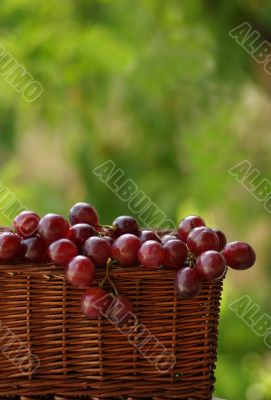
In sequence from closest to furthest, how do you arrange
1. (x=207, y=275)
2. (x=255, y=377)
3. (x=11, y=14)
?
(x=207, y=275) < (x=11, y=14) < (x=255, y=377)

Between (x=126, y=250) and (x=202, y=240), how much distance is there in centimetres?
11

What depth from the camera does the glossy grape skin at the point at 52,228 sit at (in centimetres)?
111

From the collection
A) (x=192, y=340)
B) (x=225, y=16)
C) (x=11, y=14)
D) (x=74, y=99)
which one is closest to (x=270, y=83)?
(x=225, y=16)

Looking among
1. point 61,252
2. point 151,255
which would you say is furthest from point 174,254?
point 61,252

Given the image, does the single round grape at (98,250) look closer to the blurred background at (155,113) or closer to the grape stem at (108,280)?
the grape stem at (108,280)

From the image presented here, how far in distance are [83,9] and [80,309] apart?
1.87 metres

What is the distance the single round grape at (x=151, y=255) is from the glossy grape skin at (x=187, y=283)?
1.3 inches

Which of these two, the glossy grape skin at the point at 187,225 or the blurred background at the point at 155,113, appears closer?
the glossy grape skin at the point at 187,225

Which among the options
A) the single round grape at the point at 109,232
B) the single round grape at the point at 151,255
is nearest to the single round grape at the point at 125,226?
the single round grape at the point at 109,232

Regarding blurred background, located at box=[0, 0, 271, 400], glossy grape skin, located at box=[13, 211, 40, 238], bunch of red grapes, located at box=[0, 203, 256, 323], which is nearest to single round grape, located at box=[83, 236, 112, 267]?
bunch of red grapes, located at box=[0, 203, 256, 323]

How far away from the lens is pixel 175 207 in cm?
359

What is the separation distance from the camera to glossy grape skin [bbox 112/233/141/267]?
1.07m

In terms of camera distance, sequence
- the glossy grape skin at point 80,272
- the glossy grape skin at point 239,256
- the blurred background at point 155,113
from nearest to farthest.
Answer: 1. the glossy grape skin at point 80,272
2. the glossy grape skin at point 239,256
3. the blurred background at point 155,113

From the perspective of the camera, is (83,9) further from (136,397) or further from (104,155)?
(136,397)
